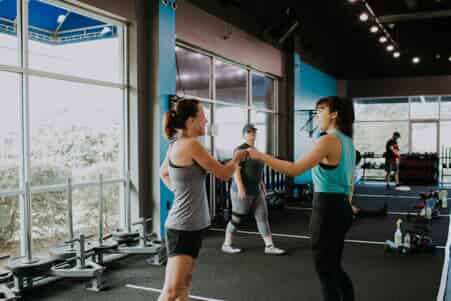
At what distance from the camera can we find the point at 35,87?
4.05m

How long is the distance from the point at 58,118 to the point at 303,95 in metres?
7.06

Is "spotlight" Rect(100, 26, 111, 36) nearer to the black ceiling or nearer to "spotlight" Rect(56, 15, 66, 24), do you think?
"spotlight" Rect(56, 15, 66, 24)

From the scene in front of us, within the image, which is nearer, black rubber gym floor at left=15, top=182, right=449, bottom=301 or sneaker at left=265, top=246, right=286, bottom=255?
black rubber gym floor at left=15, top=182, right=449, bottom=301

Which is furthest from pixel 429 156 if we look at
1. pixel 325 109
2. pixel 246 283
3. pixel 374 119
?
pixel 325 109

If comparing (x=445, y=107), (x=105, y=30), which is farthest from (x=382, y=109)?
(x=105, y=30)

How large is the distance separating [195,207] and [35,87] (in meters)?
2.65

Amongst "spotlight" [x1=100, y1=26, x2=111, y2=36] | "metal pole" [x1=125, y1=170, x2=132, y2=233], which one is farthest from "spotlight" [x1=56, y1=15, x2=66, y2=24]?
"metal pole" [x1=125, y1=170, x2=132, y2=233]

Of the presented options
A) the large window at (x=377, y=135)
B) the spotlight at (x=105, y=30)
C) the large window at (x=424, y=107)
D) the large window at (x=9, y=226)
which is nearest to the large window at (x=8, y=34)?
the spotlight at (x=105, y=30)

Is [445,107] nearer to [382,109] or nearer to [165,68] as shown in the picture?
[382,109]

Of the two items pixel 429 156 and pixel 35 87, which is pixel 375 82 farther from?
pixel 35 87

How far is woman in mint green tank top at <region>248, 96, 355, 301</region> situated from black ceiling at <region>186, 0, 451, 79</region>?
4588 mm

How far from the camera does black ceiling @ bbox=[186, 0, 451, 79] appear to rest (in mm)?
7930

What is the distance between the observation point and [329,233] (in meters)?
2.32

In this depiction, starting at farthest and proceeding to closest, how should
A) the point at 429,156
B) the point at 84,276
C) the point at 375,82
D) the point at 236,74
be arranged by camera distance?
the point at 375,82 → the point at 429,156 → the point at 236,74 → the point at 84,276
